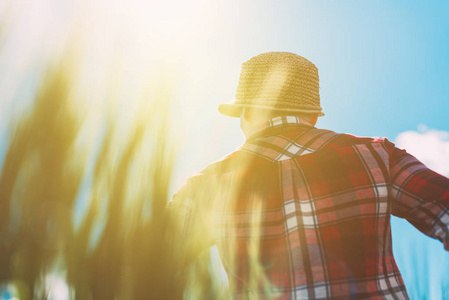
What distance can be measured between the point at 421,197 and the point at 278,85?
0.77 metres

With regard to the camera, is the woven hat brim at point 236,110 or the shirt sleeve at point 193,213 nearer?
the shirt sleeve at point 193,213

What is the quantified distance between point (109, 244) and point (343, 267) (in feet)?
4.38

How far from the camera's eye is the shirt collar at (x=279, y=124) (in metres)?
1.37

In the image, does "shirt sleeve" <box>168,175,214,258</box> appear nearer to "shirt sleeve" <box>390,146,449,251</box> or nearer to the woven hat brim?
the woven hat brim

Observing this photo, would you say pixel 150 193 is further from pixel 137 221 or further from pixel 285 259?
pixel 285 259

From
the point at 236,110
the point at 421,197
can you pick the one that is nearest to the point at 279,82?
the point at 236,110

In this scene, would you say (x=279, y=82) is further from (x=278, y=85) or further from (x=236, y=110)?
(x=236, y=110)

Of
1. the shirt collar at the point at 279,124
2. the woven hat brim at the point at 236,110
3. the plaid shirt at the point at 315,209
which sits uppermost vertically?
the woven hat brim at the point at 236,110

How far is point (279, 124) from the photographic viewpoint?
1.37 metres

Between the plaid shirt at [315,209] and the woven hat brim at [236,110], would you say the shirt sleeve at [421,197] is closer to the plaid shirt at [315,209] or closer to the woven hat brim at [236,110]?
the plaid shirt at [315,209]

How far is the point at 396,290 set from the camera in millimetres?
1095

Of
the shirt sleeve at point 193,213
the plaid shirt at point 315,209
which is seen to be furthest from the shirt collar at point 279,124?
the shirt sleeve at point 193,213

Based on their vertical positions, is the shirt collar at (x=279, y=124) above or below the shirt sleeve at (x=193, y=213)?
above

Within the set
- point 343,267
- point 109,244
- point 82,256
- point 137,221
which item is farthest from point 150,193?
point 343,267
